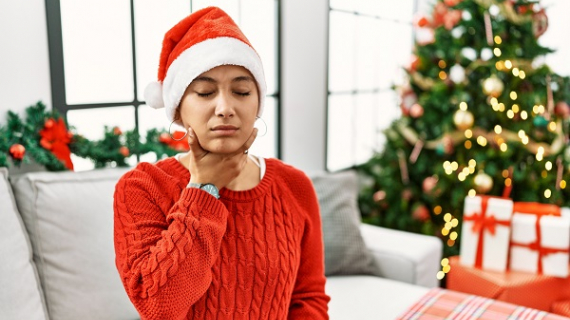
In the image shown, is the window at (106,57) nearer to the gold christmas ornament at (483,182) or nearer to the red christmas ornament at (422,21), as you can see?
the red christmas ornament at (422,21)

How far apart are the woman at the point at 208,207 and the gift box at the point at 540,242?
1.60 metres

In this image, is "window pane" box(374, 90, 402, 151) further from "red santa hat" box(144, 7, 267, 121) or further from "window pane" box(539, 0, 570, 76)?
"red santa hat" box(144, 7, 267, 121)

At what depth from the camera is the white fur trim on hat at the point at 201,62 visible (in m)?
1.00

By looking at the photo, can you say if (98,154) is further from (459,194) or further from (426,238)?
(459,194)

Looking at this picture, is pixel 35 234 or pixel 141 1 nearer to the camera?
pixel 35 234

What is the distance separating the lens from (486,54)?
2857mm

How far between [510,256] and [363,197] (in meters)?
1.09

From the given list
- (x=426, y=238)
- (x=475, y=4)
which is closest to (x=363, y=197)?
(x=426, y=238)

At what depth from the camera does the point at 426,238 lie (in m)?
2.51

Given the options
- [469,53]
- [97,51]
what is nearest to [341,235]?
[97,51]

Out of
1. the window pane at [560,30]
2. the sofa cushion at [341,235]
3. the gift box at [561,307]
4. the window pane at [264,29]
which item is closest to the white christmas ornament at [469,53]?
the window pane at [264,29]

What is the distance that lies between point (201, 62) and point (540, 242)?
197 centimetres

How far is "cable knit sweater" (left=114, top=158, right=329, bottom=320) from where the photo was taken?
0.96 meters

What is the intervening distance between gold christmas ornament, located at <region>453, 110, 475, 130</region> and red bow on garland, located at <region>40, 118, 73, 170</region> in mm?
1989
